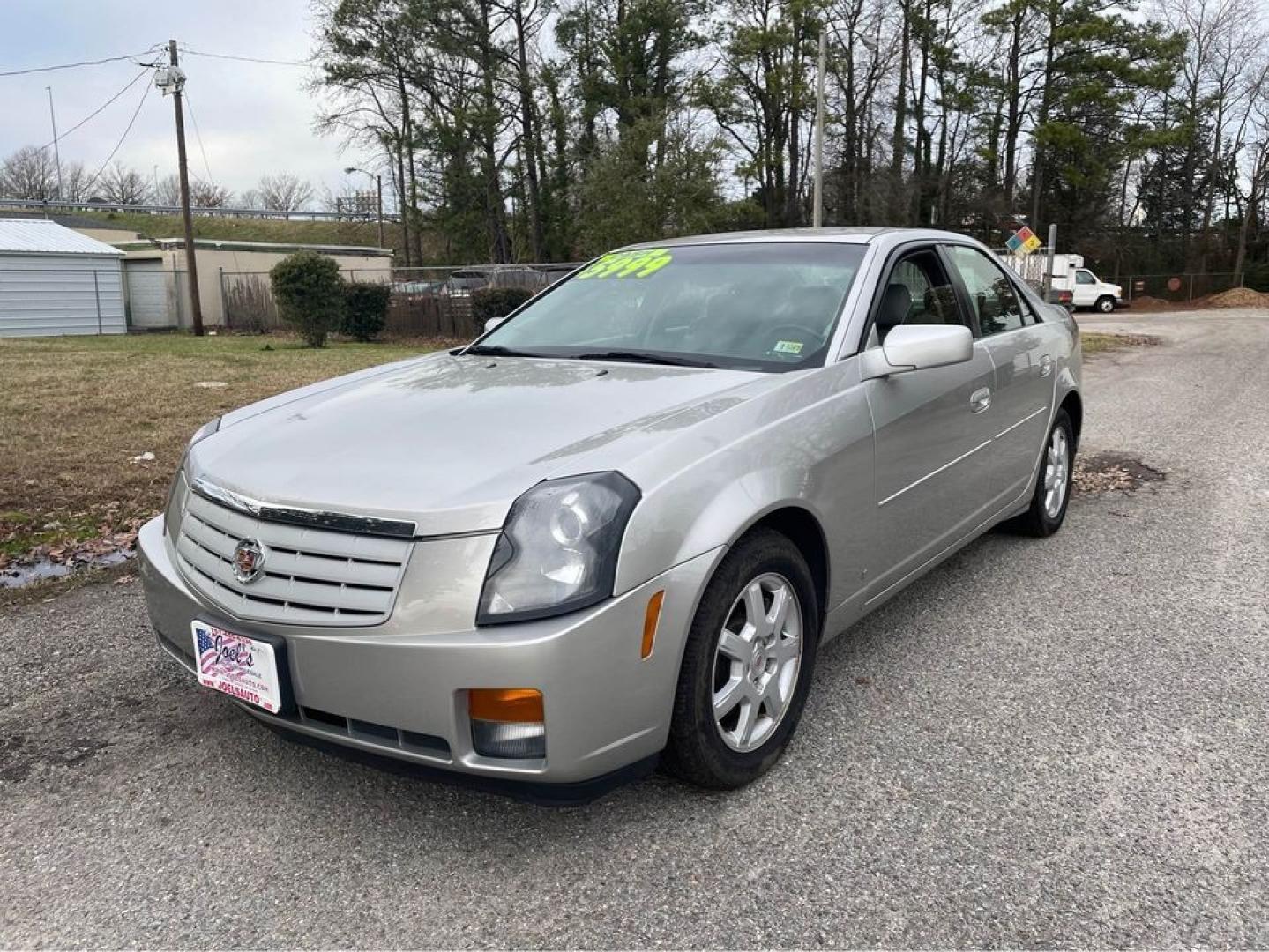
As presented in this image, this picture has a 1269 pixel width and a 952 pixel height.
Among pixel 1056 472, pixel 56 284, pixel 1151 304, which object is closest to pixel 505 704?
pixel 1056 472

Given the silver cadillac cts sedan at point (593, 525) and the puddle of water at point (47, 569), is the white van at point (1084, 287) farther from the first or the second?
the puddle of water at point (47, 569)

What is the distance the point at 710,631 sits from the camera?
2447 millimetres

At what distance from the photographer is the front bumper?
2.15m

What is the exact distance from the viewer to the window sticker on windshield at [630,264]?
402 centimetres

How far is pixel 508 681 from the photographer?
2.14 meters

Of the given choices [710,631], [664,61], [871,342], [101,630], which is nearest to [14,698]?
[101,630]

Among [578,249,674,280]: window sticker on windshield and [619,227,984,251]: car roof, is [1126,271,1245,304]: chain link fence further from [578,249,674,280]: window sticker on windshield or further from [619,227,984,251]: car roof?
[578,249,674,280]: window sticker on windshield

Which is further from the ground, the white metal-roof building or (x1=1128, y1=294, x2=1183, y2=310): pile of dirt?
the white metal-roof building

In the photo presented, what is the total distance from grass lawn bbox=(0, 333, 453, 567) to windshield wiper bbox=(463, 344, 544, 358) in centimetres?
273

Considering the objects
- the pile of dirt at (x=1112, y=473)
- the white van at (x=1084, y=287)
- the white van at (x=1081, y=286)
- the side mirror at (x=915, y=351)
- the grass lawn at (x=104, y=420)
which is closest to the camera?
the side mirror at (x=915, y=351)

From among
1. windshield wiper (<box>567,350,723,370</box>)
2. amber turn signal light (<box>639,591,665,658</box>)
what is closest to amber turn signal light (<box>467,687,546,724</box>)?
amber turn signal light (<box>639,591,665,658</box>)

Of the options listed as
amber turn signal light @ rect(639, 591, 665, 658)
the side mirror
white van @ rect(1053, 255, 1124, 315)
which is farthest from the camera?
white van @ rect(1053, 255, 1124, 315)

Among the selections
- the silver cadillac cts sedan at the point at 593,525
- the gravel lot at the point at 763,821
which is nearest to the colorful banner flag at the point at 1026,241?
the gravel lot at the point at 763,821

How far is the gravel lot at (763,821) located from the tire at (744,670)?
0.14 m
